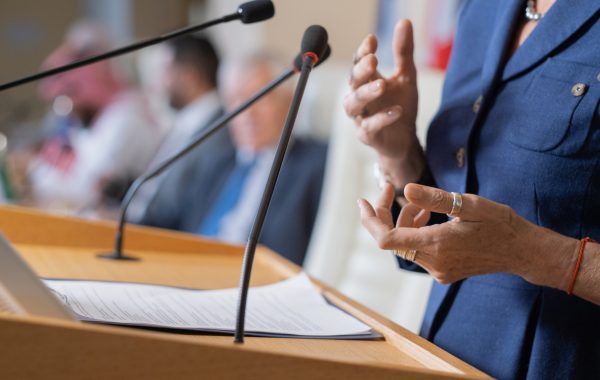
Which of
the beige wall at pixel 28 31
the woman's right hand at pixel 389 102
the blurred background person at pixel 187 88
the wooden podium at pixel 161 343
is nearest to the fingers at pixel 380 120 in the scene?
the woman's right hand at pixel 389 102

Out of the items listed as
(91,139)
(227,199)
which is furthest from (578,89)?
(91,139)

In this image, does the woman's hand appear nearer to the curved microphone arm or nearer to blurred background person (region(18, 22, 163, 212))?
the curved microphone arm

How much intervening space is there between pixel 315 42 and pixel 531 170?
28cm

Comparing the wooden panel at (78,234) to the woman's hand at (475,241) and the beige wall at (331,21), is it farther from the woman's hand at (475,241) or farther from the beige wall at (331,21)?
the beige wall at (331,21)

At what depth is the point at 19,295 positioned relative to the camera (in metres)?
0.62

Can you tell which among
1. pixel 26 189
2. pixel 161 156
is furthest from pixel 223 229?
pixel 26 189

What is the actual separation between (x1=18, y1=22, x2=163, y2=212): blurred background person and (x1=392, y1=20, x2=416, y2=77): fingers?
2646 millimetres

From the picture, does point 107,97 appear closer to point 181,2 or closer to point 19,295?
point 181,2

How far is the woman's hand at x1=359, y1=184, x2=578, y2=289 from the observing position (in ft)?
2.30

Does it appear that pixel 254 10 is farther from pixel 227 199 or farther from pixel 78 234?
pixel 227 199

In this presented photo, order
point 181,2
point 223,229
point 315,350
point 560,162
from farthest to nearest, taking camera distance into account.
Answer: point 181,2 → point 223,229 → point 560,162 → point 315,350

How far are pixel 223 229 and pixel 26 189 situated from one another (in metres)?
1.21

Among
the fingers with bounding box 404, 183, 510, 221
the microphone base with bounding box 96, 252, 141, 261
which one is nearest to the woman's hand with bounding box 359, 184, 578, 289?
the fingers with bounding box 404, 183, 510, 221

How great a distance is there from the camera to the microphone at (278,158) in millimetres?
689
